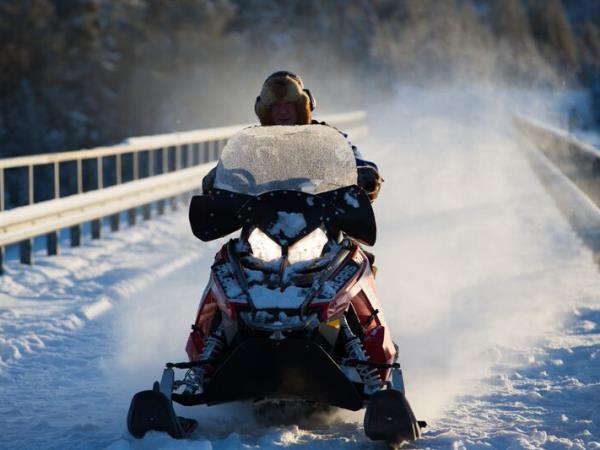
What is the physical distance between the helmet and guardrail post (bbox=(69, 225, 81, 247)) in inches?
243


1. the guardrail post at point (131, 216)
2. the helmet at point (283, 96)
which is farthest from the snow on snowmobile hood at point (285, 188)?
the guardrail post at point (131, 216)

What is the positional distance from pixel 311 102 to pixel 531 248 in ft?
18.9

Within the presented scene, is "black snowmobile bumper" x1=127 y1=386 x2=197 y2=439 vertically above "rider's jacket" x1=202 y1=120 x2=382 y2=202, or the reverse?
"rider's jacket" x1=202 y1=120 x2=382 y2=202

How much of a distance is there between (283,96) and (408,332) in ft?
7.29

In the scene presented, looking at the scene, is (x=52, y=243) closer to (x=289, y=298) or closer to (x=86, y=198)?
(x=86, y=198)

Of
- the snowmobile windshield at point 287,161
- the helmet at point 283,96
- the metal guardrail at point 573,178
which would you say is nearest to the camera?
the snowmobile windshield at point 287,161

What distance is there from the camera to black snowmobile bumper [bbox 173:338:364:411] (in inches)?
204

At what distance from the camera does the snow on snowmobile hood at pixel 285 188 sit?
5758mm

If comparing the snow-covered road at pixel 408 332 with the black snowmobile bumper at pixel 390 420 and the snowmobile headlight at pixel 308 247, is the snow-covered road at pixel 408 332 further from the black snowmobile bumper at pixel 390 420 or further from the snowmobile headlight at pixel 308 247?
the snowmobile headlight at pixel 308 247

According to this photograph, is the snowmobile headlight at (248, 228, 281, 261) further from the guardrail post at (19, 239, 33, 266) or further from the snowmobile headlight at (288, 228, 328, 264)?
the guardrail post at (19, 239, 33, 266)

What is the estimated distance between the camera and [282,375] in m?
5.20

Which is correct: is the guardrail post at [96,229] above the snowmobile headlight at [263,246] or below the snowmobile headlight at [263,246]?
below

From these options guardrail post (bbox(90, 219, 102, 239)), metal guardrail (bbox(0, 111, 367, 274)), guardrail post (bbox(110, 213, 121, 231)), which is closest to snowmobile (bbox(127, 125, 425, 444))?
metal guardrail (bbox(0, 111, 367, 274))

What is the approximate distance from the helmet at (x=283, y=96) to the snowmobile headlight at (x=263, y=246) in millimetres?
1292
